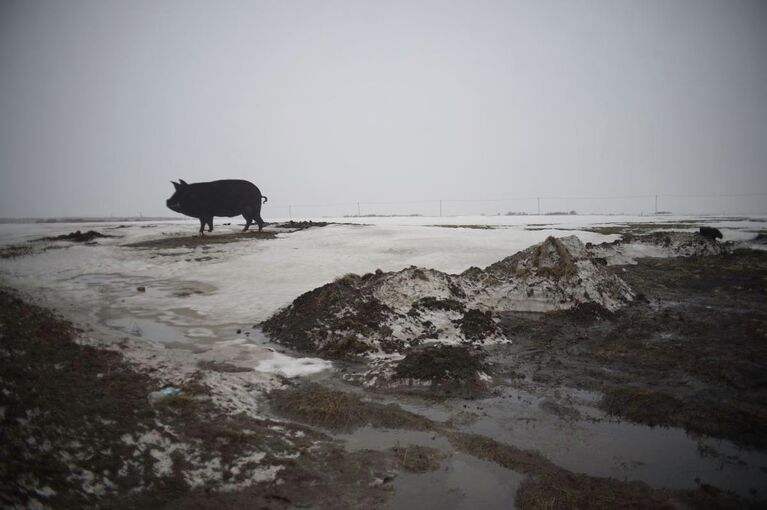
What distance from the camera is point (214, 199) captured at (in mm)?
22641

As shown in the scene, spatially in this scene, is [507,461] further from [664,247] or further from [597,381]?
[664,247]

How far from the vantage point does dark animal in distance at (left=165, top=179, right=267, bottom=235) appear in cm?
2208

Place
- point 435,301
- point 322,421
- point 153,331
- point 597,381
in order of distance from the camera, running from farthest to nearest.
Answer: point 435,301 < point 153,331 < point 597,381 < point 322,421

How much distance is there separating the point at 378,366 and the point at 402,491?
108 inches

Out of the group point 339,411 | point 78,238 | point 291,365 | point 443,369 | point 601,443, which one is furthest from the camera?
point 78,238

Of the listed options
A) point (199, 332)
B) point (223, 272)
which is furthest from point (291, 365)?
point (223, 272)

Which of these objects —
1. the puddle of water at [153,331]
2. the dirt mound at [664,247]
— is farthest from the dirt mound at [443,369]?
the dirt mound at [664,247]

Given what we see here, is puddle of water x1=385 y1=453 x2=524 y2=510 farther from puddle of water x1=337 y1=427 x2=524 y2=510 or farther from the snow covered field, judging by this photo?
the snow covered field

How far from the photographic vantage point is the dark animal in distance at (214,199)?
2208cm

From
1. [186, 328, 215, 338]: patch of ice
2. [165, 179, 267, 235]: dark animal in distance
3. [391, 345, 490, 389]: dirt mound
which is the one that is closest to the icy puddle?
[391, 345, 490, 389]: dirt mound

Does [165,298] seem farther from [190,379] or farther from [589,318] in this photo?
[589,318]

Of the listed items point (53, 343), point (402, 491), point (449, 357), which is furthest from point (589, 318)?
point (53, 343)

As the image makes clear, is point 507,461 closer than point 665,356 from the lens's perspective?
Yes

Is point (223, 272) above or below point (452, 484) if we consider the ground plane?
above
